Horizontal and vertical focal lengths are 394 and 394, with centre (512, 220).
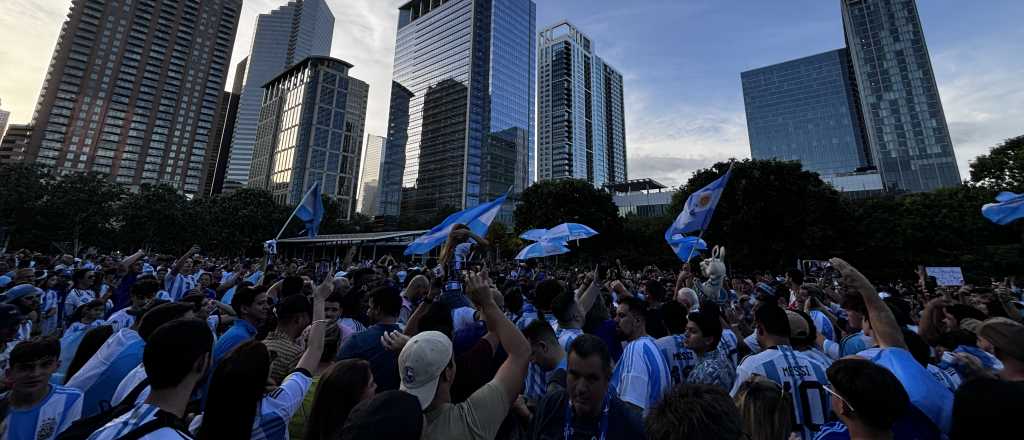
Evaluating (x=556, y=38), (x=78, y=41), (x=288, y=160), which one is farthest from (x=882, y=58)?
(x=78, y=41)

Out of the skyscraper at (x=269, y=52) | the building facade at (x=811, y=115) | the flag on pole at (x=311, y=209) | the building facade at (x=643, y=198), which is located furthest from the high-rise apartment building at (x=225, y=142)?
the building facade at (x=811, y=115)

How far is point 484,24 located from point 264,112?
81.9 metres

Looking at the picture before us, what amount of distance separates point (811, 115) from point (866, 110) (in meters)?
15.7

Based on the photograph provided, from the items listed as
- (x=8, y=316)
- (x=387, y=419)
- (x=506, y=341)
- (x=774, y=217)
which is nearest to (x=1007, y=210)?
(x=506, y=341)

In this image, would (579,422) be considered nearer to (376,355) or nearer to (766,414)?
(766,414)

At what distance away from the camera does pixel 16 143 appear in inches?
3455

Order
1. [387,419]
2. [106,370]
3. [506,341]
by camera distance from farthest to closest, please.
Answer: [106,370]
[506,341]
[387,419]

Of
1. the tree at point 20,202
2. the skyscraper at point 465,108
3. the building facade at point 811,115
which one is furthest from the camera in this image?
the building facade at point 811,115

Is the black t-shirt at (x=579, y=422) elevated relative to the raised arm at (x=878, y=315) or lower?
lower

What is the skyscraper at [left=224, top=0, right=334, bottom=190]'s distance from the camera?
448 ft

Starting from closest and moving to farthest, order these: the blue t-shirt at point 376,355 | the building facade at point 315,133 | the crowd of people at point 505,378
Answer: the crowd of people at point 505,378 < the blue t-shirt at point 376,355 < the building facade at point 315,133

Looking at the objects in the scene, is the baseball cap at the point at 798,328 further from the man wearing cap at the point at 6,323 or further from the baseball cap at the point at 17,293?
the baseball cap at the point at 17,293

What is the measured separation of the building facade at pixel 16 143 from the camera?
275 ft

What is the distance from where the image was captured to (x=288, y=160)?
110 m
